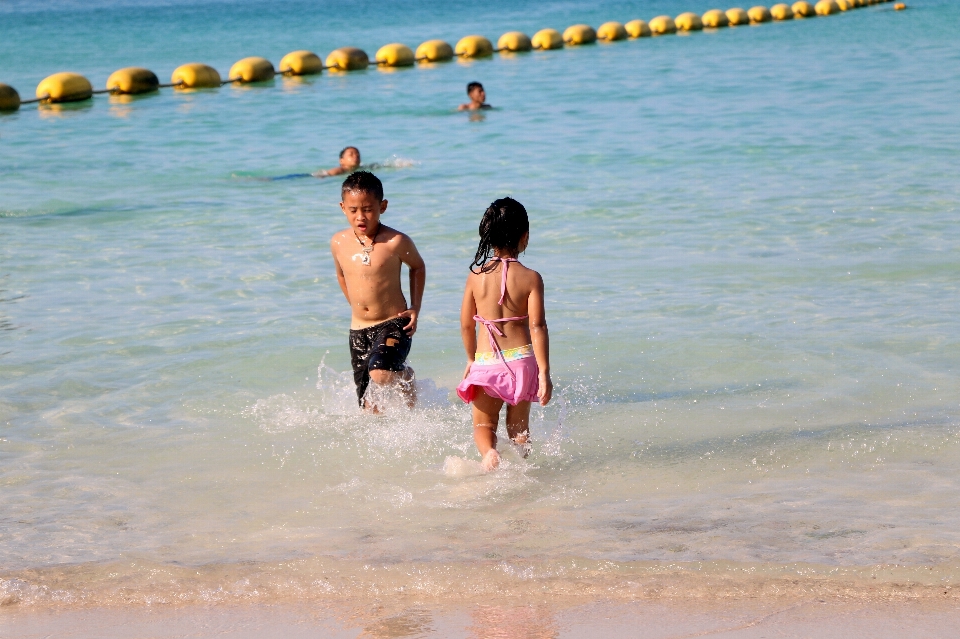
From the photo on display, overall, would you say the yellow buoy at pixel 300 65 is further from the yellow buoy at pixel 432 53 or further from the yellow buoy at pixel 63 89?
the yellow buoy at pixel 63 89

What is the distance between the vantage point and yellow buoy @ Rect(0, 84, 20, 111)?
67.1ft

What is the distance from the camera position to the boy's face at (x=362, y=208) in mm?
5020

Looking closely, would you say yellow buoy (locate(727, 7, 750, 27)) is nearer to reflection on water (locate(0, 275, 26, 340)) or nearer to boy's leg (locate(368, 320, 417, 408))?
reflection on water (locate(0, 275, 26, 340))

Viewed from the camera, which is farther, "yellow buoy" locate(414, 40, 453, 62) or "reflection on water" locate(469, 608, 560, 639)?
"yellow buoy" locate(414, 40, 453, 62)

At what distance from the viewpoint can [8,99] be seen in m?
20.5

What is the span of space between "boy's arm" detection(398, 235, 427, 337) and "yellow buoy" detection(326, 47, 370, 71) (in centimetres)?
2125

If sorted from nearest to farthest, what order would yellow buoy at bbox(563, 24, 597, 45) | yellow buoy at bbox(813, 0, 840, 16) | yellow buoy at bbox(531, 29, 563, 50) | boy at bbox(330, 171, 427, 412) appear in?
boy at bbox(330, 171, 427, 412) < yellow buoy at bbox(531, 29, 563, 50) < yellow buoy at bbox(563, 24, 597, 45) < yellow buoy at bbox(813, 0, 840, 16)

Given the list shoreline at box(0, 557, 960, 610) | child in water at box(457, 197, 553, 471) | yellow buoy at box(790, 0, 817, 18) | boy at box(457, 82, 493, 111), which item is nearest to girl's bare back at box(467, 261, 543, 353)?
child in water at box(457, 197, 553, 471)

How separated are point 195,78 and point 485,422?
20101 millimetres

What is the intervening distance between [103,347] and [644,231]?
4.54m

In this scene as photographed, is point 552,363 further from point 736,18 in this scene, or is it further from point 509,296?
point 736,18

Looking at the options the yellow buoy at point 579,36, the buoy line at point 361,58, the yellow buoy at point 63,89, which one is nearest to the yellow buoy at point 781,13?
the buoy line at point 361,58

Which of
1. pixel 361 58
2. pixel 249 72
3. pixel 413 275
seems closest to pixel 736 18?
pixel 361 58

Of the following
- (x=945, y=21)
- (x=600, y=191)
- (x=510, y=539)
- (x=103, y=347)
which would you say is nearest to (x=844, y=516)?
(x=510, y=539)
